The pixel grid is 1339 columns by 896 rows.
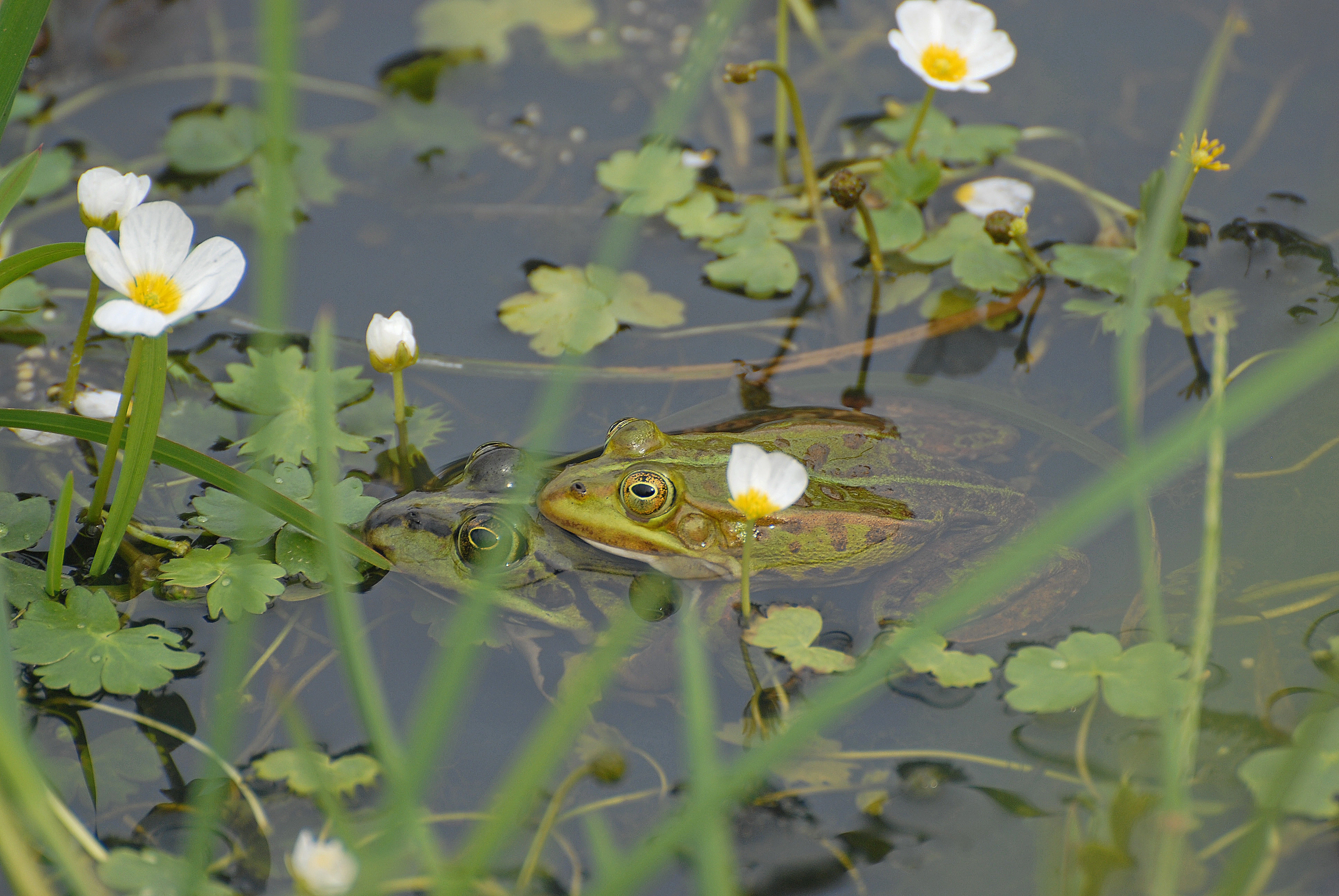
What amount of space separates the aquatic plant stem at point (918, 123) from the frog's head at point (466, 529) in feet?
6.65

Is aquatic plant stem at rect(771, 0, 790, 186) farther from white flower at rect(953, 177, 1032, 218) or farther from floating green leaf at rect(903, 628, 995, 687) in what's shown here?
floating green leaf at rect(903, 628, 995, 687)

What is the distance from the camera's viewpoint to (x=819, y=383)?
367 centimetres

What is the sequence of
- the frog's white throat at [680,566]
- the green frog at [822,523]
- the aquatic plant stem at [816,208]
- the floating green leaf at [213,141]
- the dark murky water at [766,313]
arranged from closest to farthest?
1. the dark murky water at [766,313]
2. the green frog at [822,523]
3. the frog's white throat at [680,566]
4. the aquatic plant stem at [816,208]
5. the floating green leaf at [213,141]

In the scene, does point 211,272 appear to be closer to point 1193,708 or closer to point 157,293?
point 157,293

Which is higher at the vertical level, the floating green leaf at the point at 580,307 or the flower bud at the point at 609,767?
the floating green leaf at the point at 580,307

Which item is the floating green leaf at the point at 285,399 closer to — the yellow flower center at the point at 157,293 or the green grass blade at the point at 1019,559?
the yellow flower center at the point at 157,293

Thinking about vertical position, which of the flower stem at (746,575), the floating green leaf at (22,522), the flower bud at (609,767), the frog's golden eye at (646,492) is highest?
the frog's golden eye at (646,492)

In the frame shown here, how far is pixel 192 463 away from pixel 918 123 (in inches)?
113

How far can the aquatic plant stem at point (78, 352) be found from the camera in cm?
301

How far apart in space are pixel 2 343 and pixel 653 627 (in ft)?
8.93

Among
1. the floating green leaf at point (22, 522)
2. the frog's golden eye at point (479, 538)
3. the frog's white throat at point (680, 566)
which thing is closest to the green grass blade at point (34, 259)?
the floating green leaf at point (22, 522)

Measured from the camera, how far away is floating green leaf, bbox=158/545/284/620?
2.67 m

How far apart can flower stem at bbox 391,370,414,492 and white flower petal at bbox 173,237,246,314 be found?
0.96m

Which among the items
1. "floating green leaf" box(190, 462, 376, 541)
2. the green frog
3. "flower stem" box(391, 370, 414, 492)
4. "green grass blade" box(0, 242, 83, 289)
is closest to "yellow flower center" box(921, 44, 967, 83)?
the green frog
